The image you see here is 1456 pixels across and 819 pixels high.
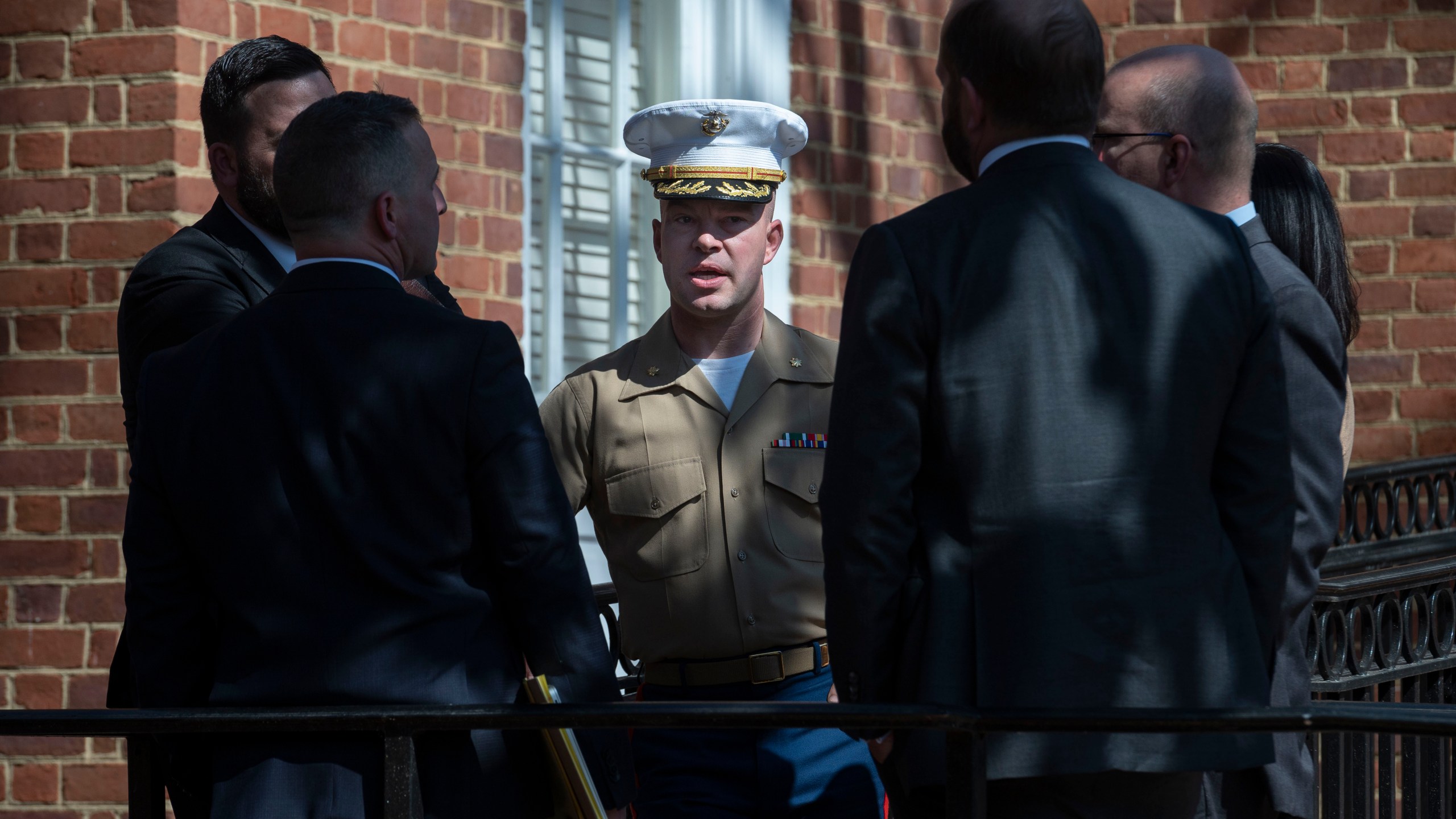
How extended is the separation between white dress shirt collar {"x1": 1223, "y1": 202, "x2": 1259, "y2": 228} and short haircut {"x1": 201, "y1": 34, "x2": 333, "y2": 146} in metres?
1.79

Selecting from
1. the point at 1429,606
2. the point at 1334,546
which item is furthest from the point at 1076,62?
the point at 1334,546

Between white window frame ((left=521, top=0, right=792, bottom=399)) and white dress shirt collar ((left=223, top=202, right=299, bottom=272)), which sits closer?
white dress shirt collar ((left=223, top=202, right=299, bottom=272))

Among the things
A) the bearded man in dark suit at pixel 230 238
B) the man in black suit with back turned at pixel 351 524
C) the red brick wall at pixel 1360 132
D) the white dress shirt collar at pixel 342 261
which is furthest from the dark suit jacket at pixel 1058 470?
the red brick wall at pixel 1360 132

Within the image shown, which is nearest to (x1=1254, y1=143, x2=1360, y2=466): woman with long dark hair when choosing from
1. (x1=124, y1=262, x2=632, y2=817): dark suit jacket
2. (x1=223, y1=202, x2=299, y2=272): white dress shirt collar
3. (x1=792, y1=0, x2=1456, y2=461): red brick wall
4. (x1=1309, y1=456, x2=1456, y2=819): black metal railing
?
(x1=1309, y1=456, x2=1456, y2=819): black metal railing

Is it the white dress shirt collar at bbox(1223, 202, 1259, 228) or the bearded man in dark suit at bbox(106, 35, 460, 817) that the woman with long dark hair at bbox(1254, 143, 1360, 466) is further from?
the bearded man in dark suit at bbox(106, 35, 460, 817)

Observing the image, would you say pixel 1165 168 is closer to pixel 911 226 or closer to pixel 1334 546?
pixel 911 226

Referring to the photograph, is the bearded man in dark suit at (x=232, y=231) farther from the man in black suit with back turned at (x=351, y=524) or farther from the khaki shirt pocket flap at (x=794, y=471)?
the khaki shirt pocket flap at (x=794, y=471)

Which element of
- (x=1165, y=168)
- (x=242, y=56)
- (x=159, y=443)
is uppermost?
(x=242, y=56)

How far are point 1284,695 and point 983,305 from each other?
34.6 inches

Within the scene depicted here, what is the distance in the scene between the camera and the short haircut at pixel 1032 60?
2.16m

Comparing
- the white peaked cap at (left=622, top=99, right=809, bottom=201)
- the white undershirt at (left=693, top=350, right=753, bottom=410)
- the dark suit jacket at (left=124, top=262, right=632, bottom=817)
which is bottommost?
the dark suit jacket at (left=124, top=262, right=632, bottom=817)

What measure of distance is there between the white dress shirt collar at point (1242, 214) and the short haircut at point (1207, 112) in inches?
2.0

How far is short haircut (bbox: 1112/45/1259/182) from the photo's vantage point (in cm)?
266

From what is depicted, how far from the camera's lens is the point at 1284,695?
8.18 ft
